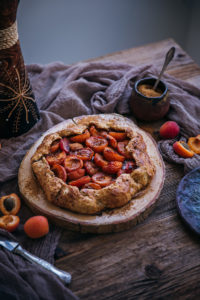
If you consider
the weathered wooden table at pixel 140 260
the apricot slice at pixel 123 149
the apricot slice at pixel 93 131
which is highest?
the apricot slice at pixel 93 131

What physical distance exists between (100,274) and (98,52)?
14.7ft

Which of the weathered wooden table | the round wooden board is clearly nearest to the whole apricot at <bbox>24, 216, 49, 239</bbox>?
the round wooden board

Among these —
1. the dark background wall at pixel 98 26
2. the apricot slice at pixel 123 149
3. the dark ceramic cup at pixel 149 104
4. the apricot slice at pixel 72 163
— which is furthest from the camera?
the dark background wall at pixel 98 26

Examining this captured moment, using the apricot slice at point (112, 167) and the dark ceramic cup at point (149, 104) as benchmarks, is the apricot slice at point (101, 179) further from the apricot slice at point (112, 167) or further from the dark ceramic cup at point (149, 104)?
the dark ceramic cup at point (149, 104)

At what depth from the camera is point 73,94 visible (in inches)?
132

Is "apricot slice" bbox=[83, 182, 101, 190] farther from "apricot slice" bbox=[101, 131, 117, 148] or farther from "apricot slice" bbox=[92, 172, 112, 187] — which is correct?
"apricot slice" bbox=[101, 131, 117, 148]

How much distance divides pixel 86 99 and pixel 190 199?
5.66ft

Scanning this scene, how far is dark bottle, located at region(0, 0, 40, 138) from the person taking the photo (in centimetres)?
236

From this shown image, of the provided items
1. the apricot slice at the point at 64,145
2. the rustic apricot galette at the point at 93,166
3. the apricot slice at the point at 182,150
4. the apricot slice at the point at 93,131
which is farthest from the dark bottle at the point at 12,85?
the apricot slice at the point at 182,150

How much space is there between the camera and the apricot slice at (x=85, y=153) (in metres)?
2.56

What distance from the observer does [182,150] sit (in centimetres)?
280

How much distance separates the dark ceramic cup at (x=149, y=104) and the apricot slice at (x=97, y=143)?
0.60 metres

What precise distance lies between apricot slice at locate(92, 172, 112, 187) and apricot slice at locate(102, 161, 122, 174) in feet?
0.14

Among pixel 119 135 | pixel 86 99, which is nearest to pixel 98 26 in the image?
pixel 86 99
